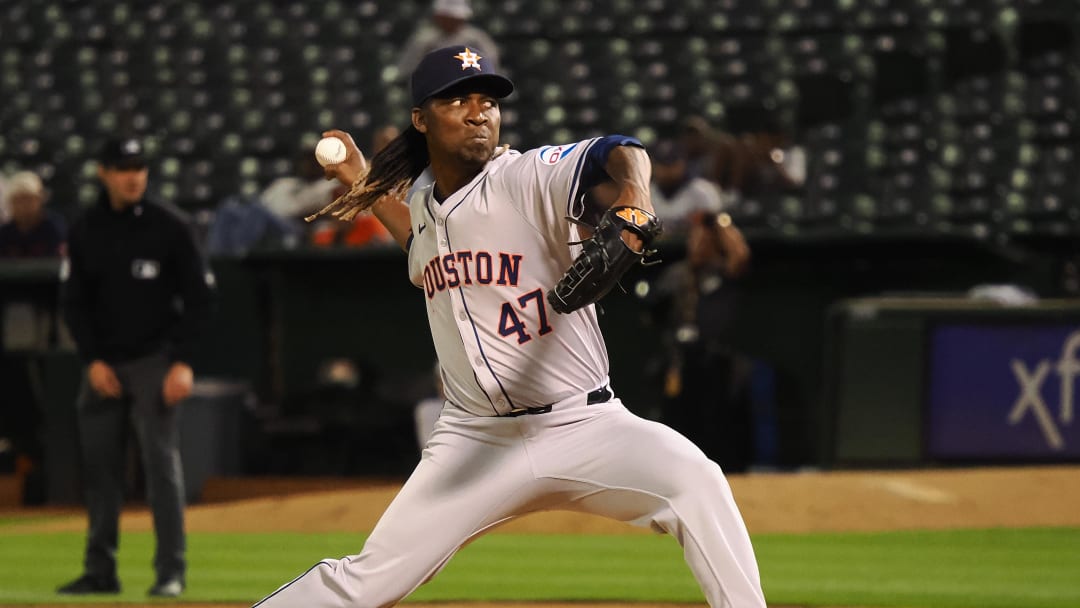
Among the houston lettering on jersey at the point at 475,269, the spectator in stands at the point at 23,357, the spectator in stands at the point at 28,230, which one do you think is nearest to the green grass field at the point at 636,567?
the spectator in stands at the point at 23,357

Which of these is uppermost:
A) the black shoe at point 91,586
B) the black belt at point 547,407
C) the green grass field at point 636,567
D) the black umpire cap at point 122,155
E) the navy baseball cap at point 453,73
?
the navy baseball cap at point 453,73

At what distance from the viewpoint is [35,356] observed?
443 inches

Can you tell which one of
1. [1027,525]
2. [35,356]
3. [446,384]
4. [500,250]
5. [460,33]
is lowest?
[1027,525]

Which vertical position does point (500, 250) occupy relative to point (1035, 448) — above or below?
above

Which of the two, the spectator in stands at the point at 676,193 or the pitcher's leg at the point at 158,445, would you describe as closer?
the pitcher's leg at the point at 158,445

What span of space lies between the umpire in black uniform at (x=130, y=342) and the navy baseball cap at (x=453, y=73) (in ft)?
10.0

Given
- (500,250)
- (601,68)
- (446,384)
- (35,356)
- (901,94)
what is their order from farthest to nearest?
(601,68)
(901,94)
(35,356)
(446,384)
(500,250)

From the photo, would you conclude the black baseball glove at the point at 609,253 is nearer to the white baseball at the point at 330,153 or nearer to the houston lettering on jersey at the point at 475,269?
the houston lettering on jersey at the point at 475,269

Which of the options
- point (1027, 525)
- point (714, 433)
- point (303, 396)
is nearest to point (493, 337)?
point (1027, 525)

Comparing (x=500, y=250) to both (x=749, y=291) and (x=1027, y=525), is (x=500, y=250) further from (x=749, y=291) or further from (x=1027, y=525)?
(x=749, y=291)

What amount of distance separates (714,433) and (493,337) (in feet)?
23.1

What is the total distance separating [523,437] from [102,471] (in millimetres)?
3379

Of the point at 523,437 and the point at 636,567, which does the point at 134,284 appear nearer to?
the point at 636,567

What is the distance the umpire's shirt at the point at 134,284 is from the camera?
655 centimetres
